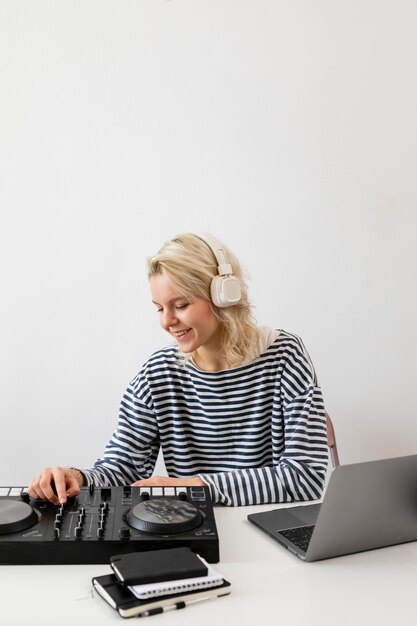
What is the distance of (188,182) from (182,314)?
2.76 feet

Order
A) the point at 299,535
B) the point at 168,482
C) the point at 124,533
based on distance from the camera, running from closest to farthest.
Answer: the point at 124,533 < the point at 299,535 < the point at 168,482

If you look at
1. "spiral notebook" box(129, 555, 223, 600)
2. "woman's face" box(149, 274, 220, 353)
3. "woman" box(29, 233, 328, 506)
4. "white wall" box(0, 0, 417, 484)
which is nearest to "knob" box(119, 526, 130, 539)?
"spiral notebook" box(129, 555, 223, 600)

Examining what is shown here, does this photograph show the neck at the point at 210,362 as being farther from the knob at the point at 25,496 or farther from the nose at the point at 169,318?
the knob at the point at 25,496

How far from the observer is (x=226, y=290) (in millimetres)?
1598

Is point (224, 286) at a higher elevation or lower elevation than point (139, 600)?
higher

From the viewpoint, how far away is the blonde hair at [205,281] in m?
1.59

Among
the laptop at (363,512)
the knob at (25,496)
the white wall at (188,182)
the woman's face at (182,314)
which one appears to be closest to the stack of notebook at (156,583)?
the laptop at (363,512)

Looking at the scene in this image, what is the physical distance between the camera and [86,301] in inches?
92.4

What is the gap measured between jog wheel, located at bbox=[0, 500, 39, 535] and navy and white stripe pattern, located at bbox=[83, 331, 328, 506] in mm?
425

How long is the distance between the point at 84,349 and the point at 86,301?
6.2 inches

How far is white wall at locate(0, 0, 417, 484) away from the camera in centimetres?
229

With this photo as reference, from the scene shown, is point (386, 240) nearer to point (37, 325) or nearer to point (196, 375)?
point (196, 375)

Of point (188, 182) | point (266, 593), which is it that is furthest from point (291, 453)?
point (188, 182)

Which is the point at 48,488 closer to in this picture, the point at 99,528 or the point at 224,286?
the point at 99,528
